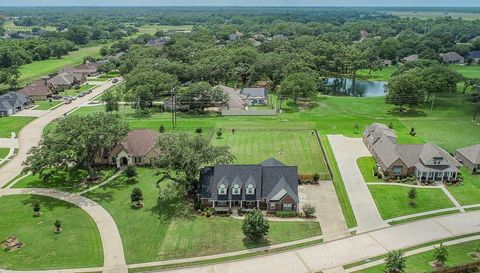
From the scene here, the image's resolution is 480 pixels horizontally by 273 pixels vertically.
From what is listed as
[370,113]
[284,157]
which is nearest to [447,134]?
[370,113]

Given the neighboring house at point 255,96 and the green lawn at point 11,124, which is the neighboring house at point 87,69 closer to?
the green lawn at point 11,124

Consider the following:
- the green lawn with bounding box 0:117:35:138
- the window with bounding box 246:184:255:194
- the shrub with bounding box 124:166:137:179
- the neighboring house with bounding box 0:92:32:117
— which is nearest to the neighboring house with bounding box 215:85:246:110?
the shrub with bounding box 124:166:137:179

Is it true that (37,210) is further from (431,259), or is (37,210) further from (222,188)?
(431,259)

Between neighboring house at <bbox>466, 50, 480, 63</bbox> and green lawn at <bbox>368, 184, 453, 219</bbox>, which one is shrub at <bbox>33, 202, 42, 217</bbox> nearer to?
green lawn at <bbox>368, 184, 453, 219</bbox>

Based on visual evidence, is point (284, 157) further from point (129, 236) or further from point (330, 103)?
point (330, 103)

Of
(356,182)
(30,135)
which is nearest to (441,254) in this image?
(356,182)

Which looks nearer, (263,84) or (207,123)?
(207,123)
